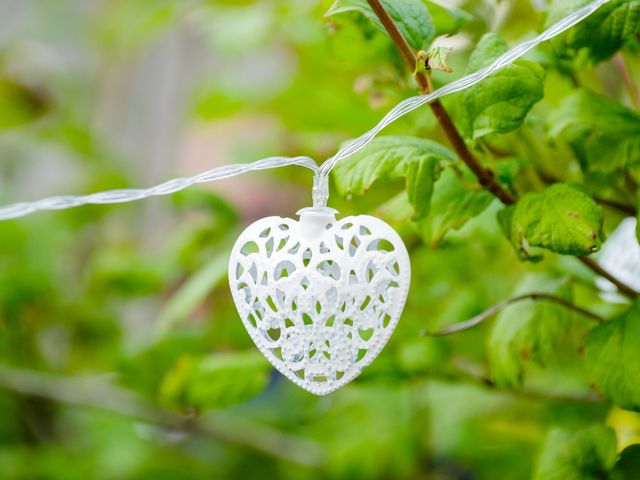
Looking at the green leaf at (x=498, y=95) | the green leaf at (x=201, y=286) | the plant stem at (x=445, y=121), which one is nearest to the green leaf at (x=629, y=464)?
the plant stem at (x=445, y=121)

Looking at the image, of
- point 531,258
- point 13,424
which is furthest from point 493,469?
point 13,424

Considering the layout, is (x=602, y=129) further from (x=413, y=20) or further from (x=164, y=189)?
(x=164, y=189)

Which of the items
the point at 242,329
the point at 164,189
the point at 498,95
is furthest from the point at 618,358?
the point at 242,329

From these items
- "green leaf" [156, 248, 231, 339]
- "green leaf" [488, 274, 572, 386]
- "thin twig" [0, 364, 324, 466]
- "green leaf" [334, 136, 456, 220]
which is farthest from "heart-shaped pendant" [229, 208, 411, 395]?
"thin twig" [0, 364, 324, 466]

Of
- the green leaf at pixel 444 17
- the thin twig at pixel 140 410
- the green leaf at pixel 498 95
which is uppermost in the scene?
the green leaf at pixel 444 17

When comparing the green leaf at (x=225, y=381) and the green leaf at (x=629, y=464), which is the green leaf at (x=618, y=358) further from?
the green leaf at (x=225, y=381)

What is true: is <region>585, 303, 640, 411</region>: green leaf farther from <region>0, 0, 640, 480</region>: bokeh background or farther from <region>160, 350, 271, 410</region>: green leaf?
<region>160, 350, 271, 410</region>: green leaf

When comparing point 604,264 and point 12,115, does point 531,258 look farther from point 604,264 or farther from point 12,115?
point 12,115
